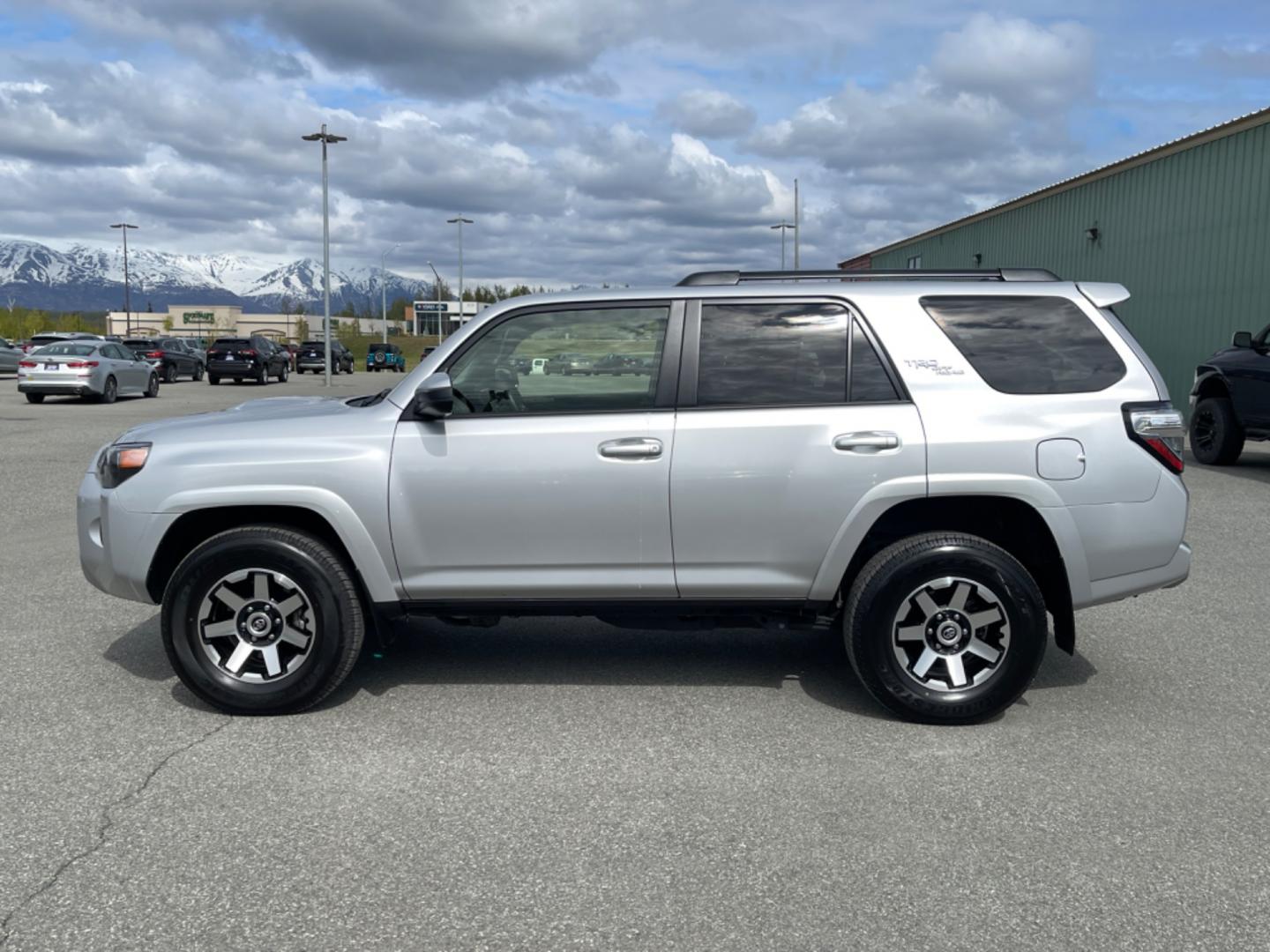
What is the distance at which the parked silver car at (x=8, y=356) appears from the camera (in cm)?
3934

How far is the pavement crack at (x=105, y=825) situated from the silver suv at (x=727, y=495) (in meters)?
0.28

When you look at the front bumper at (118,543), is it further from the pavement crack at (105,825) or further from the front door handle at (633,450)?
the front door handle at (633,450)

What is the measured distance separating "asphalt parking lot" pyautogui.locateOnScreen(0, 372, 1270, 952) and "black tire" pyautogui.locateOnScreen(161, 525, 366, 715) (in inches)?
5.4

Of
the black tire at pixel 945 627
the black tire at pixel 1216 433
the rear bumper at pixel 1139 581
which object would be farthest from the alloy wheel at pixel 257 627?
the black tire at pixel 1216 433

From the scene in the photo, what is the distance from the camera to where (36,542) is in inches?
343

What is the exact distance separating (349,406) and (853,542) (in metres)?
2.30

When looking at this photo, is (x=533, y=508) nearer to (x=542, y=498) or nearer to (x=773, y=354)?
(x=542, y=498)

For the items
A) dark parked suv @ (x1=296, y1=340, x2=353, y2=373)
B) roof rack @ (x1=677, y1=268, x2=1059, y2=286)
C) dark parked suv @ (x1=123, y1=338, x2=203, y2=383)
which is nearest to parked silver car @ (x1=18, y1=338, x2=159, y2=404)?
dark parked suv @ (x1=123, y1=338, x2=203, y2=383)

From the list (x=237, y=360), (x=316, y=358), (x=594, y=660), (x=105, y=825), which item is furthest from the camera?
(x=316, y=358)

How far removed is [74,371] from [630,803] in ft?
81.1

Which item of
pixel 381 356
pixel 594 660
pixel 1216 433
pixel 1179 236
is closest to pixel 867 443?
pixel 594 660

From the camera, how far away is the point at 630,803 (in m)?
3.90

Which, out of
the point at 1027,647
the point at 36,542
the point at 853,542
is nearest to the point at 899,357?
the point at 853,542

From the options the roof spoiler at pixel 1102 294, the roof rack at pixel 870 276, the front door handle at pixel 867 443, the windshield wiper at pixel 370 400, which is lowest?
the front door handle at pixel 867 443
